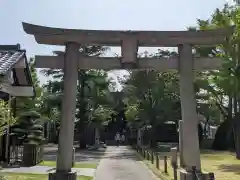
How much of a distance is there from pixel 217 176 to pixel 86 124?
26.9 meters

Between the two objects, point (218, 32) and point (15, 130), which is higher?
point (218, 32)

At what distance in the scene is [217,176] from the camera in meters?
17.7

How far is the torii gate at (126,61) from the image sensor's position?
1225 centimetres

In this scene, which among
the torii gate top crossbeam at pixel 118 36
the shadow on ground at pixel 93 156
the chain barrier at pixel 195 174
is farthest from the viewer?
the shadow on ground at pixel 93 156

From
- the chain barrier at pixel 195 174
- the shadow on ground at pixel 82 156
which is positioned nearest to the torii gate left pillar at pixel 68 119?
the chain barrier at pixel 195 174

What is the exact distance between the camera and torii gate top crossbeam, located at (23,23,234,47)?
1235 centimetres

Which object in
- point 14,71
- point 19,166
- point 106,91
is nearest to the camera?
point 19,166

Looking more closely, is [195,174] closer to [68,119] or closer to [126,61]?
[126,61]

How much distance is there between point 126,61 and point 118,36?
34.4 inches

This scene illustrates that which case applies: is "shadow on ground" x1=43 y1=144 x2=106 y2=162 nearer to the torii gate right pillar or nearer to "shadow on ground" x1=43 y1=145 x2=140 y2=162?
"shadow on ground" x1=43 y1=145 x2=140 y2=162

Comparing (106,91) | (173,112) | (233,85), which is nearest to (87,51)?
(106,91)

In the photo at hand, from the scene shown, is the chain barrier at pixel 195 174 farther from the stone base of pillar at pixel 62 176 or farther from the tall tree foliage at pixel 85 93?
the tall tree foliage at pixel 85 93

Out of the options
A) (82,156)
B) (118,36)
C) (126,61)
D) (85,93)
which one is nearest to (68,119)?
(126,61)

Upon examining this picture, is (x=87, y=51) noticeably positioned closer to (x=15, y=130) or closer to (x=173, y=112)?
(x=173, y=112)
